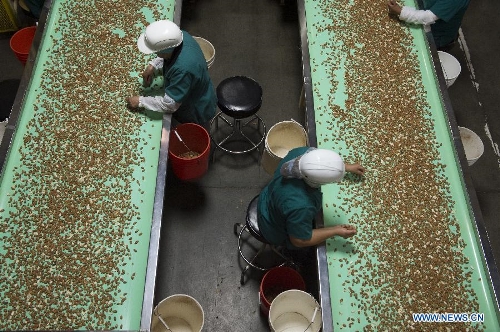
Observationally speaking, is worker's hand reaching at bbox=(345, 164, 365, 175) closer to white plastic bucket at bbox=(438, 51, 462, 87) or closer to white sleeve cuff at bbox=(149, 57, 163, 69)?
white sleeve cuff at bbox=(149, 57, 163, 69)

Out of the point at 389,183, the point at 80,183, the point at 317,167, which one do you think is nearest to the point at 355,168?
the point at 389,183

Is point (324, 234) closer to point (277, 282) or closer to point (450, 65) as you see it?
point (277, 282)

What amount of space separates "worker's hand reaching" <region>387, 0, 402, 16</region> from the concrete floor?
1407mm

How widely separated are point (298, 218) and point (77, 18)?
9.47ft

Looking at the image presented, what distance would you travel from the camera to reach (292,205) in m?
2.80

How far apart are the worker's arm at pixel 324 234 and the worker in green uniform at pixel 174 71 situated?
1.45m

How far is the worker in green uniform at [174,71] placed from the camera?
3.37 meters

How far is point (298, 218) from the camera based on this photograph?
282 cm

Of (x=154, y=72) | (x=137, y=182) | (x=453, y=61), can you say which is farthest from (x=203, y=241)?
(x=453, y=61)

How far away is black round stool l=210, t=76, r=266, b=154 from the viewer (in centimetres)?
409

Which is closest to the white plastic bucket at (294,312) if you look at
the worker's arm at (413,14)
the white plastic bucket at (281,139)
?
the white plastic bucket at (281,139)

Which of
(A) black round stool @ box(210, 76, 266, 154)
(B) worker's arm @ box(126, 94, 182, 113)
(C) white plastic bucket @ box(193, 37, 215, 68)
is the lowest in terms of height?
(A) black round stool @ box(210, 76, 266, 154)

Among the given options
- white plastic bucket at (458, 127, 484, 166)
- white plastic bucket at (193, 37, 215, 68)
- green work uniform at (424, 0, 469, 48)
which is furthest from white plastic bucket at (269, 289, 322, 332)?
green work uniform at (424, 0, 469, 48)

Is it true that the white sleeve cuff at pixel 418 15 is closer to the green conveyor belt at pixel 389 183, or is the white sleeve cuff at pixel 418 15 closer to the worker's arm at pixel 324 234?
the green conveyor belt at pixel 389 183
